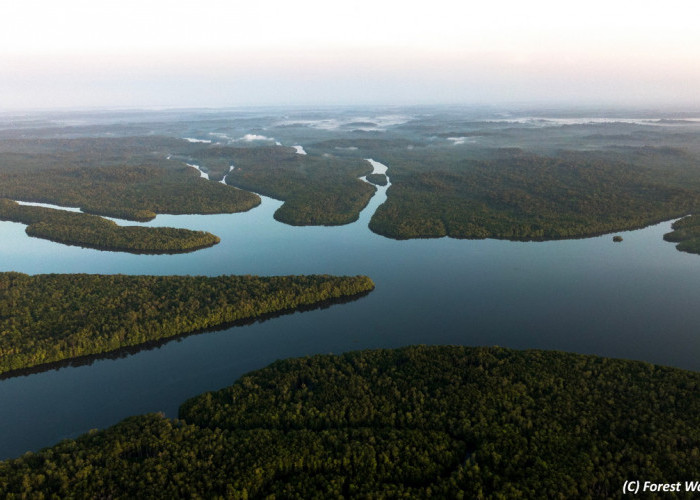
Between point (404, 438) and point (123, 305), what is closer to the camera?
point (404, 438)

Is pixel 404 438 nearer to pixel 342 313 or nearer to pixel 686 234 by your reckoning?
pixel 342 313

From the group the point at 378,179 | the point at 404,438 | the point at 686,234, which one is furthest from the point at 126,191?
Answer: the point at 686,234

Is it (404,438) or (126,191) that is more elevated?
(126,191)

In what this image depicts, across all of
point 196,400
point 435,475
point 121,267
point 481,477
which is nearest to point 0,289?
point 121,267

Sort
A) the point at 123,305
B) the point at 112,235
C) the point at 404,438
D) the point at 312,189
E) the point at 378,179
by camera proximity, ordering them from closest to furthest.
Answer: the point at 404,438 < the point at 123,305 < the point at 112,235 < the point at 312,189 < the point at 378,179

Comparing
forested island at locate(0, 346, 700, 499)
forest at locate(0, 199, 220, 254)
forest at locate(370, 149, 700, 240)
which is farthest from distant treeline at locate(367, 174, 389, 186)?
forested island at locate(0, 346, 700, 499)

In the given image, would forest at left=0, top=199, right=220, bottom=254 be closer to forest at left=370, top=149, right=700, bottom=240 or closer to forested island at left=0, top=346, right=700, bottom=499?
forest at left=370, top=149, right=700, bottom=240

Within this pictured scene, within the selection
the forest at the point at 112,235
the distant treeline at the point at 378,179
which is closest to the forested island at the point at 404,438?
the forest at the point at 112,235
